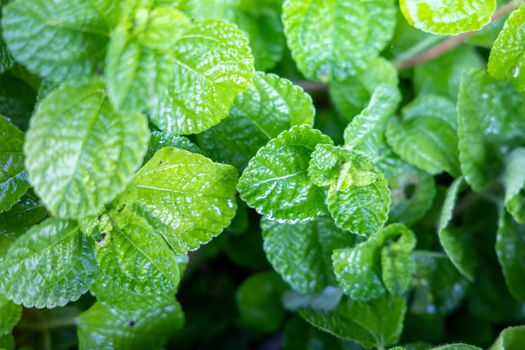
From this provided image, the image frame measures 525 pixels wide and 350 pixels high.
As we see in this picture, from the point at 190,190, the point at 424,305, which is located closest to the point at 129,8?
the point at 190,190

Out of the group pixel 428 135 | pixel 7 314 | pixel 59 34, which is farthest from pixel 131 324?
pixel 428 135

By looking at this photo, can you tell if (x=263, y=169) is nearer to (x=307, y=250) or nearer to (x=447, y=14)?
(x=307, y=250)

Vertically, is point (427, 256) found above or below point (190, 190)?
below

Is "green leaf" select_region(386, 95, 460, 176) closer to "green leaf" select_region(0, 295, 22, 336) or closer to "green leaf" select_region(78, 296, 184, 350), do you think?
"green leaf" select_region(78, 296, 184, 350)

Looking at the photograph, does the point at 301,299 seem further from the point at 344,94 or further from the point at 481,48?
the point at 481,48

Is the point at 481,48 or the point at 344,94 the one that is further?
the point at 481,48

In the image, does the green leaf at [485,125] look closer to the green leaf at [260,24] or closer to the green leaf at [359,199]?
the green leaf at [359,199]

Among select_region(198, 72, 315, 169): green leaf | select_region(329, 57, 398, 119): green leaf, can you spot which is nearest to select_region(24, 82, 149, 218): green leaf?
select_region(198, 72, 315, 169): green leaf

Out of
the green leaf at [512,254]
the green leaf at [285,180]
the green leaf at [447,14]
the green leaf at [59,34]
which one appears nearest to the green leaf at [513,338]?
the green leaf at [512,254]
